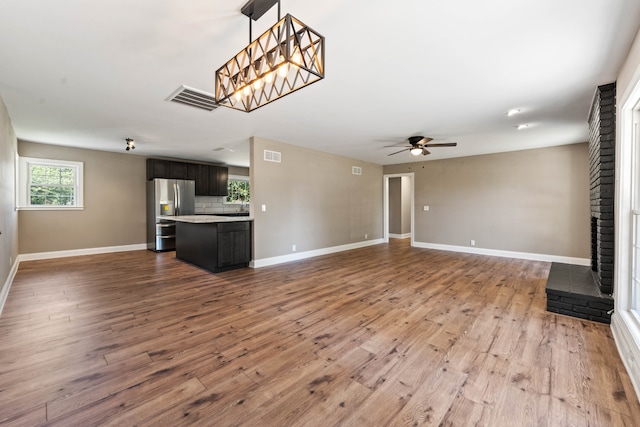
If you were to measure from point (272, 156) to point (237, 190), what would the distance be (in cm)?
424

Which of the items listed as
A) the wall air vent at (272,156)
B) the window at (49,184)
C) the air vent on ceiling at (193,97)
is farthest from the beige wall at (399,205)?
the window at (49,184)

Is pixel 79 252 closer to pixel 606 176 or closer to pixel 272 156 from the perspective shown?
pixel 272 156

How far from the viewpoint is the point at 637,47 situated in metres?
2.00

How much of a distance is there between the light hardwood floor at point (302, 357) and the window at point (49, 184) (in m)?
2.77

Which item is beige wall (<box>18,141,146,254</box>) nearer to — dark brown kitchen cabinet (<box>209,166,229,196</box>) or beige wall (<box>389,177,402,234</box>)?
dark brown kitchen cabinet (<box>209,166,229,196</box>)

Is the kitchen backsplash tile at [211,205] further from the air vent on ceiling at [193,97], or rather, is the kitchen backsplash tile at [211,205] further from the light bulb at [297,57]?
the light bulb at [297,57]

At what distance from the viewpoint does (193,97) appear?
3.17 m

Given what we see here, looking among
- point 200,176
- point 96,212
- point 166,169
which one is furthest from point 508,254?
point 96,212

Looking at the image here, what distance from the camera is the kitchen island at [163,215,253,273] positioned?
15.4ft

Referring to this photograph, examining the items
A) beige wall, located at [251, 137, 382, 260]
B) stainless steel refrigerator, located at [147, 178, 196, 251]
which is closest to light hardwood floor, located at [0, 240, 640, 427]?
beige wall, located at [251, 137, 382, 260]

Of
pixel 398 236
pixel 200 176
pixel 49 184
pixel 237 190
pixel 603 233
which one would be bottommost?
pixel 398 236

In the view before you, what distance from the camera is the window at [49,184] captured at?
554 cm

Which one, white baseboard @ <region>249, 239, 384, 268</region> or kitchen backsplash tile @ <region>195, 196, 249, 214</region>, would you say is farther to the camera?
kitchen backsplash tile @ <region>195, 196, 249, 214</region>

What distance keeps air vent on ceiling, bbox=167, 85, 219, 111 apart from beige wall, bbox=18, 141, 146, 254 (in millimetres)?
4637
